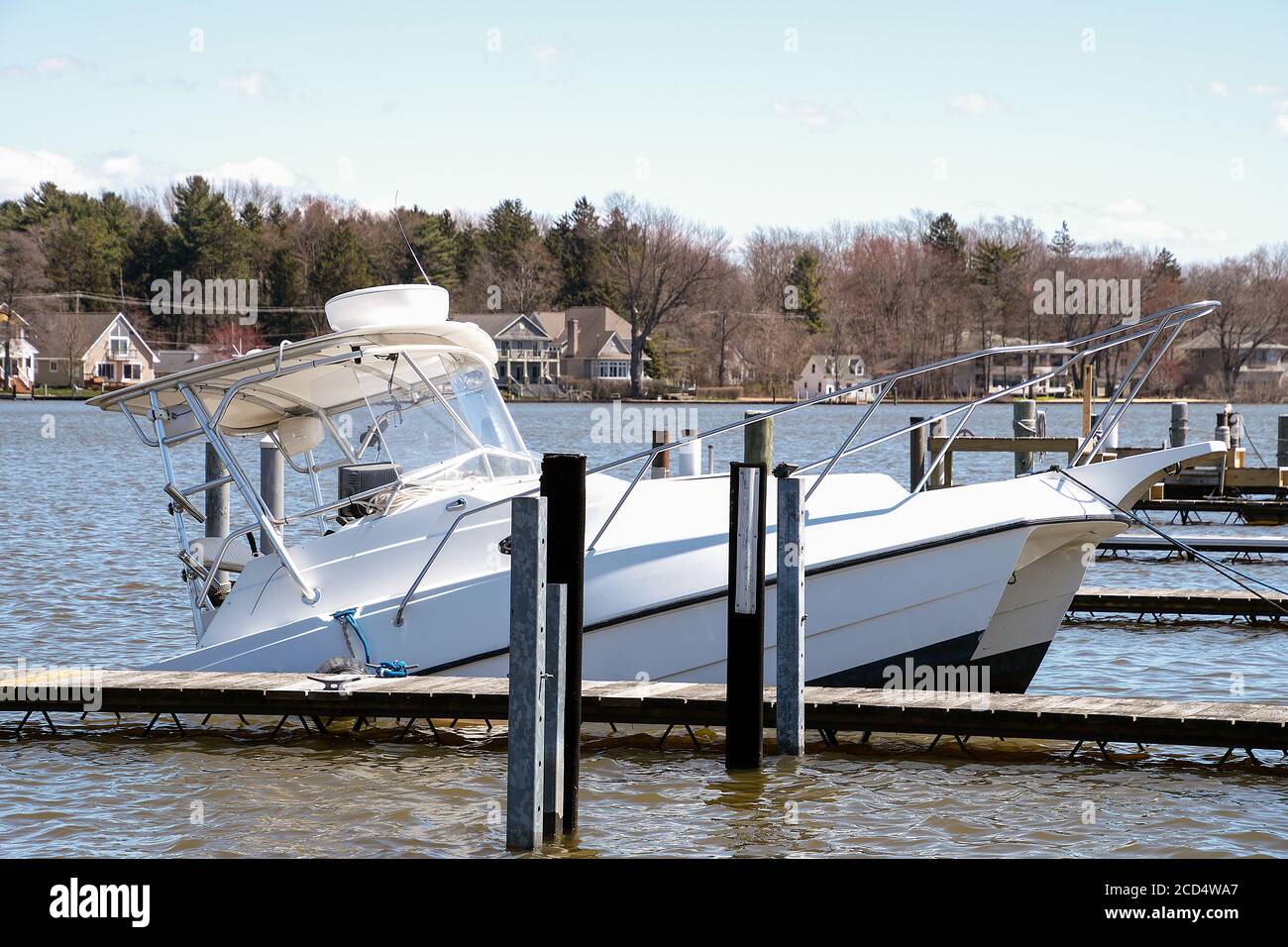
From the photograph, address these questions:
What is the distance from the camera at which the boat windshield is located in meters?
10.5

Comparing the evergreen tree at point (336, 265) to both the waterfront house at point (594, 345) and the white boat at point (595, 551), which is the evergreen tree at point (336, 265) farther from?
the white boat at point (595, 551)

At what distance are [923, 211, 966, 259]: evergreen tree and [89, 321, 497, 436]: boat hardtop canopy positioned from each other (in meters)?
112

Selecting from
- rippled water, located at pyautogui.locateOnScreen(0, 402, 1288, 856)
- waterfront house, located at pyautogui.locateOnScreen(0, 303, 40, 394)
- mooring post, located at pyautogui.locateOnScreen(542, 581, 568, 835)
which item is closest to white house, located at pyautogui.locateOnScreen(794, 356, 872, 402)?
waterfront house, located at pyautogui.locateOnScreen(0, 303, 40, 394)

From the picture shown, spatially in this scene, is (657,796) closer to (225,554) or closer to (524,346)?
(225,554)

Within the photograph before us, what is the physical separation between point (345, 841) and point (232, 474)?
319cm

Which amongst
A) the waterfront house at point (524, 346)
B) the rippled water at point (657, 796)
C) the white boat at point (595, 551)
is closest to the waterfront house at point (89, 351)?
the waterfront house at point (524, 346)

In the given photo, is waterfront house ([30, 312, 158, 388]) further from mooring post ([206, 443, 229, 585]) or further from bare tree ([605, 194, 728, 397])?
mooring post ([206, 443, 229, 585])

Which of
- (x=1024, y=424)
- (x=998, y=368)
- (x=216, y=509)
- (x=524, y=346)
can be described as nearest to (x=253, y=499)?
(x=216, y=509)

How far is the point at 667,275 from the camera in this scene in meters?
108

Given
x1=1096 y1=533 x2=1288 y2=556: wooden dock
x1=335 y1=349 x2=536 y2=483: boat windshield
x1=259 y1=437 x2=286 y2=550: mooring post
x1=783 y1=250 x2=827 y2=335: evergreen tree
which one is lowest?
x1=1096 y1=533 x2=1288 y2=556: wooden dock

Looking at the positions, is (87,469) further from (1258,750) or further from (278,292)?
(278,292)

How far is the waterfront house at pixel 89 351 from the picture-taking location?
104 meters

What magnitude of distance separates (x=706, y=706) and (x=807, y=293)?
101 metres

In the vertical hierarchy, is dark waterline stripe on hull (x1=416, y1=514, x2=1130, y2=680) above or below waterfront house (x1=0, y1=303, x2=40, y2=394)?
below
